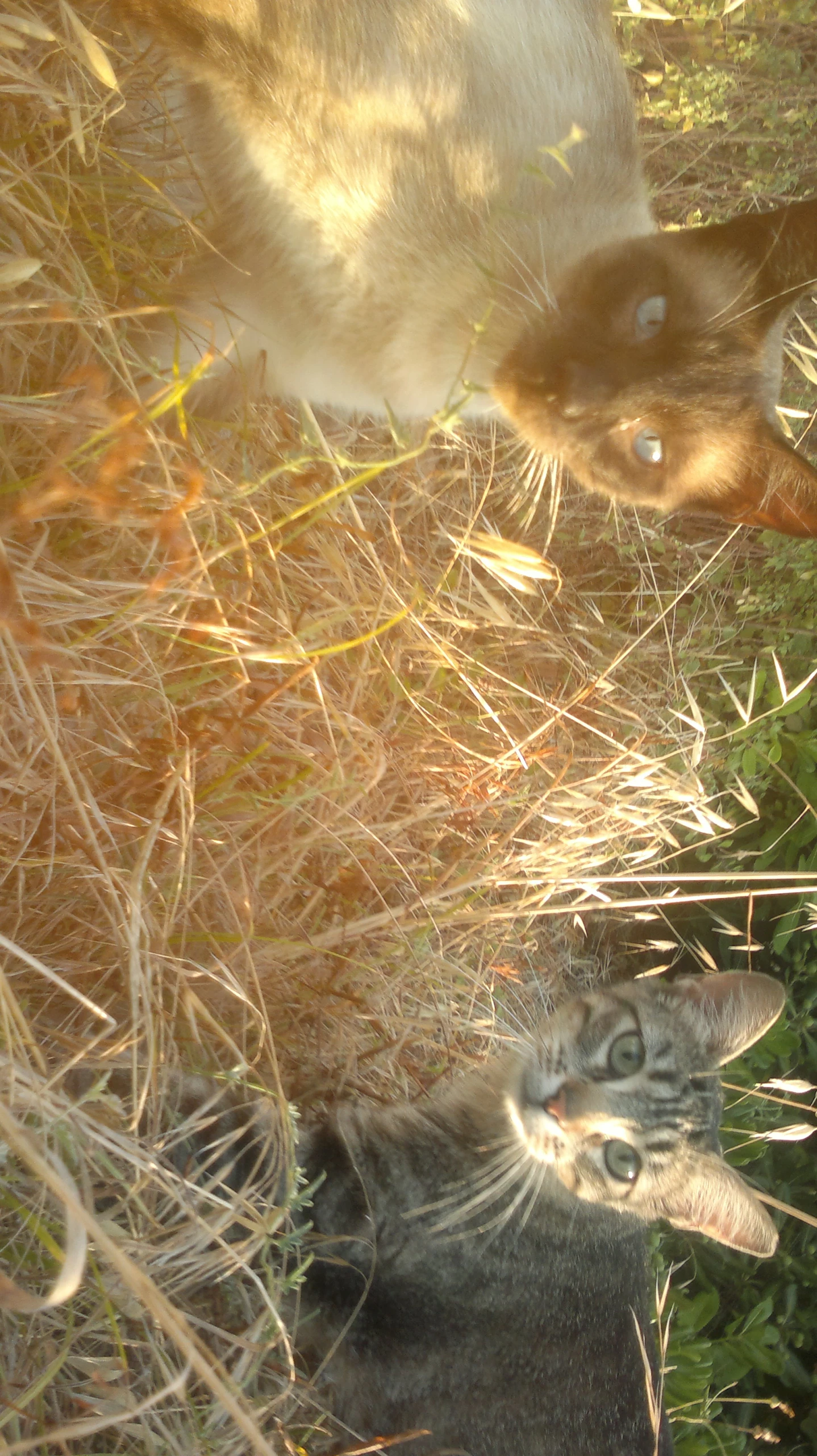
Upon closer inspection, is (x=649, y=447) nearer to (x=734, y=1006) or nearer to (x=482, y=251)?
(x=482, y=251)

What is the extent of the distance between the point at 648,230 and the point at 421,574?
79cm

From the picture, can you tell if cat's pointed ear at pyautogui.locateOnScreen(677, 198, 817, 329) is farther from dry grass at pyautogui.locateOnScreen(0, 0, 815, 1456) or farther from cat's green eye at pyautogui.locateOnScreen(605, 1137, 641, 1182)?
cat's green eye at pyautogui.locateOnScreen(605, 1137, 641, 1182)

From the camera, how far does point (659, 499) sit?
1.61 meters

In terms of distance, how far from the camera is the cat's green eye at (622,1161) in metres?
1.82

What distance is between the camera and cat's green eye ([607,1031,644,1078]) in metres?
1.88

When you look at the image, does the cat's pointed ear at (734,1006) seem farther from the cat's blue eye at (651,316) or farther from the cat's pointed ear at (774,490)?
the cat's blue eye at (651,316)

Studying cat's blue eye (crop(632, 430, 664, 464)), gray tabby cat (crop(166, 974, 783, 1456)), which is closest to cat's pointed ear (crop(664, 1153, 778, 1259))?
gray tabby cat (crop(166, 974, 783, 1456))

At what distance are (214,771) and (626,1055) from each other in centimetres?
109

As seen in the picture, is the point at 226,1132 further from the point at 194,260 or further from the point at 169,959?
the point at 194,260

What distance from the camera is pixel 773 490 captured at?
156 centimetres

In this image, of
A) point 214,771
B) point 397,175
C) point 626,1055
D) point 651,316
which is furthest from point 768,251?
point 626,1055

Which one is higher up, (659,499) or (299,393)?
(299,393)

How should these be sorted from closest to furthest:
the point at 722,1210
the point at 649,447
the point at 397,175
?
the point at 397,175 < the point at 649,447 < the point at 722,1210

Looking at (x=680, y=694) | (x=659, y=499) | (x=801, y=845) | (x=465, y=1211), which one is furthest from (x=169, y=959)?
(x=801, y=845)
